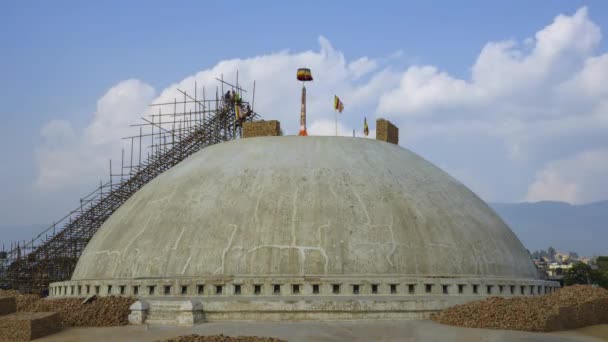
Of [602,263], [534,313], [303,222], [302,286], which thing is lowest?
[534,313]

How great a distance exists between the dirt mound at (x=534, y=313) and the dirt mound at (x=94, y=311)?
9341mm

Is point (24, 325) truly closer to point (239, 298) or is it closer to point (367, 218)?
point (239, 298)

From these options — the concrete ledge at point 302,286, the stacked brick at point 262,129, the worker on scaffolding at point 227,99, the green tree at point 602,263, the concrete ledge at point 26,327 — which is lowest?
the concrete ledge at point 26,327

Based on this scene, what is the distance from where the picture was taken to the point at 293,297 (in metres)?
23.0

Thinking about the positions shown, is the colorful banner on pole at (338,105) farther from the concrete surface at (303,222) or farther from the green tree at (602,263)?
the green tree at (602,263)

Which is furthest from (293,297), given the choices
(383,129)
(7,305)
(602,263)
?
(602,263)

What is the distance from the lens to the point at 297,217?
24.7 meters

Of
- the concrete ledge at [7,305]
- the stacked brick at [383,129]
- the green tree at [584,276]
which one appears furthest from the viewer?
the green tree at [584,276]

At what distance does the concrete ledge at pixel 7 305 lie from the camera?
2286 centimetres

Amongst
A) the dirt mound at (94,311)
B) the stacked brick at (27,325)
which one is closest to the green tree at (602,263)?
the dirt mound at (94,311)

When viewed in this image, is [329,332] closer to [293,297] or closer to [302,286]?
[293,297]

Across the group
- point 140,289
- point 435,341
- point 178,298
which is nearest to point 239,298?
point 178,298

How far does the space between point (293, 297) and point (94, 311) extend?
19.9 ft

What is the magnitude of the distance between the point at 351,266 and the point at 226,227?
4.20m
